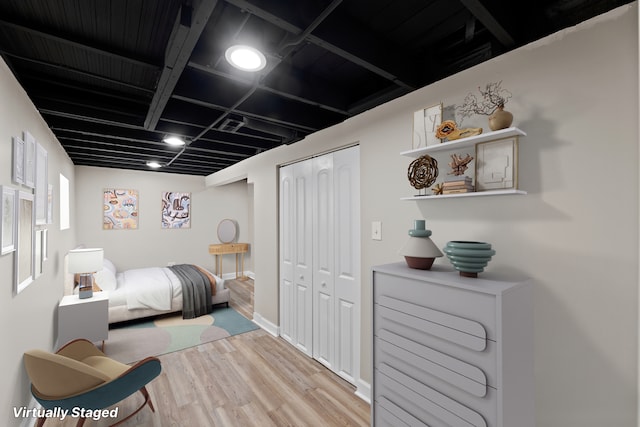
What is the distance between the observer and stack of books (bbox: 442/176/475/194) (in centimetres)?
150

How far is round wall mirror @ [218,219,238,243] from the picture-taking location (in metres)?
6.44

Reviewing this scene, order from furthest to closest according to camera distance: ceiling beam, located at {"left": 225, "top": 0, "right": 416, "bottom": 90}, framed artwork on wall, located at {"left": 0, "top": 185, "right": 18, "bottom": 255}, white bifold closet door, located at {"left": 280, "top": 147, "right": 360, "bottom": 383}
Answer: white bifold closet door, located at {"left": 280, "top": 147, "right": 360, "bottom": 383} < framed artwork on wall, located at {"left": 0, "top": 185, "right": 18, "bottom": 255} < ceiling beam, located at {"left": 225, "top": 0, "right": 416, "bottom": 90}

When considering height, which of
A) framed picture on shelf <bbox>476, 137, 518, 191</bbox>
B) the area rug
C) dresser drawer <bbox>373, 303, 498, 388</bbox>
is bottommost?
the area rug

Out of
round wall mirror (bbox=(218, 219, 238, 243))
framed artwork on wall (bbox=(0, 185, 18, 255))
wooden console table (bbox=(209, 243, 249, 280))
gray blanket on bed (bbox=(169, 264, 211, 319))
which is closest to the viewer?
framed artwork on wall (bbox=(0, 185, 18, 255))

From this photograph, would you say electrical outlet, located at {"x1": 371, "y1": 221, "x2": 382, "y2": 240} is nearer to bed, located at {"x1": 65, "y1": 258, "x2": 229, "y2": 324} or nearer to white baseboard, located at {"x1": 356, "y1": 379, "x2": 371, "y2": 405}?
white baseboard, located at {"x1": 356, "y1": 379, "x2": 371, "y2": 405}

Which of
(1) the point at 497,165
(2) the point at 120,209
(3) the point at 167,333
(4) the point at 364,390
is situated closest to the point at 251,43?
(1) the point at 497,165

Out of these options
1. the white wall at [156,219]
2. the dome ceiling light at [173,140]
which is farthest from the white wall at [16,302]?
the white wall at [156,219]

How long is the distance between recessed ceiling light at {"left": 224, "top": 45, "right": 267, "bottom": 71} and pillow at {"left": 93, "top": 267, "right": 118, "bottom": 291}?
3.68 m

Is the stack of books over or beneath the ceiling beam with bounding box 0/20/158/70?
beneath

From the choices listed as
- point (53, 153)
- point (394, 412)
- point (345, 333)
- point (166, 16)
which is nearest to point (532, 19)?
point (166, 16)

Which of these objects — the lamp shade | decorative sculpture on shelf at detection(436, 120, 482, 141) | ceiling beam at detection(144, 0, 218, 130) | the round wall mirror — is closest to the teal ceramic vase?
decorative sculpture on shelf at detection(436, 120, 482, 141)

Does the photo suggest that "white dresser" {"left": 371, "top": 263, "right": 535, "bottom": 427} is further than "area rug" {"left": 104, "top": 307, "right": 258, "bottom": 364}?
No

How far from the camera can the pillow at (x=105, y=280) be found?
382 cm

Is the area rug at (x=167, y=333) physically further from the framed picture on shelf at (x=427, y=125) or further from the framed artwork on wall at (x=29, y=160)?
the framed picture on shelf at (x=427, y=125)
